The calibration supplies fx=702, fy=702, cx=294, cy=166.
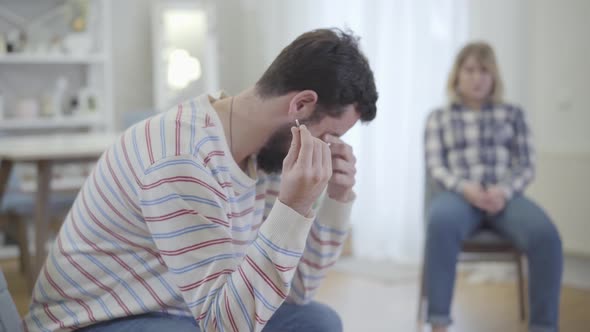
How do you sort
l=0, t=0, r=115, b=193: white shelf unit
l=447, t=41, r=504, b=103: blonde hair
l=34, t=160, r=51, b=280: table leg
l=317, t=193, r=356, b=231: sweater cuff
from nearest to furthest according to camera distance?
l=317, t=193, r=356, b=231: sweater cuff → l=447, t=41, r=504, b=103: blonde hair → l=34, t=160, r=51, b=280: table leg → l=0, t=0, r=115, b=193: white shelf unit

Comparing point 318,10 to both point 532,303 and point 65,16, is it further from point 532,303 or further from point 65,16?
point 532,303

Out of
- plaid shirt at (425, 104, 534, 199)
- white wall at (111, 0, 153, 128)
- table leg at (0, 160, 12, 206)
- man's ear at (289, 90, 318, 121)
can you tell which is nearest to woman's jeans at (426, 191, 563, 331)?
plaid shirt at (425, 104, 534, 199)

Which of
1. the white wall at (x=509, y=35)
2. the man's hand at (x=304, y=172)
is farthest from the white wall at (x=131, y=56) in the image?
the man's hand at (x=304, y=172)

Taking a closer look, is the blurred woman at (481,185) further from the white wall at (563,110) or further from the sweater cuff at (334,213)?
the sweater cuff at (334,213)

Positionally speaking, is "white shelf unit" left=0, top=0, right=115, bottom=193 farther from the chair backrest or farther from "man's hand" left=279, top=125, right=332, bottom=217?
"man's hand" left=279, top=125, right=332, bottom=217

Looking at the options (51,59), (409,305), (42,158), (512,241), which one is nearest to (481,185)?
(512,241)

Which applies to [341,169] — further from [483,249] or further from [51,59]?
[51,59]

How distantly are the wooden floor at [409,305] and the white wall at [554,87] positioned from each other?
38cm

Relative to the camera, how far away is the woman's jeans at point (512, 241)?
2289mm

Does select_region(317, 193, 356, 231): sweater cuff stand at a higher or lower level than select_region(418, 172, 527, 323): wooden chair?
higher

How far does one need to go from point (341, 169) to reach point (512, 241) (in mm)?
1313

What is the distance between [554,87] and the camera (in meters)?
3.11

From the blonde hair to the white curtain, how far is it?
0.65m

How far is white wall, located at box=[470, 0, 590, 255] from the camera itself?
119 inches
